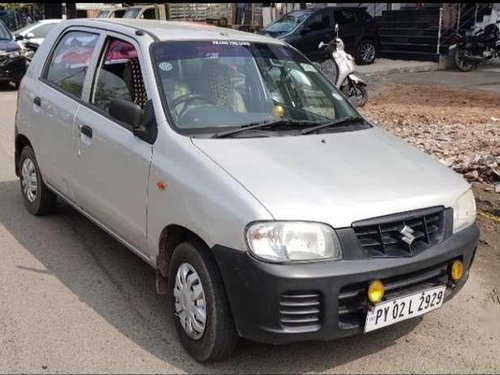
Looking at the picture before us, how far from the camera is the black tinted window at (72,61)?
15.6 ft

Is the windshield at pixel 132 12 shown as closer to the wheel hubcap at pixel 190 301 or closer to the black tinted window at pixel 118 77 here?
the black tinted window at pixel 118 77

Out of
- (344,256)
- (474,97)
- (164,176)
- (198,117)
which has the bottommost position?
(474,97)

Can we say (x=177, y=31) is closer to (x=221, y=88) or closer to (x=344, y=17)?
(x=221, y=88)

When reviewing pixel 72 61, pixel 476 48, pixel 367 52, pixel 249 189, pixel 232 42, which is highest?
pixel 232 42

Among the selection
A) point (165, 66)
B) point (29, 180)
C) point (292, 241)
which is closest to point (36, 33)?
point (29, 180)

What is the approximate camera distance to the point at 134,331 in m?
3.71

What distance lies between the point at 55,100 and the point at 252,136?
2.02 m

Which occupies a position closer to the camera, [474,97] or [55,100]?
[55,100]

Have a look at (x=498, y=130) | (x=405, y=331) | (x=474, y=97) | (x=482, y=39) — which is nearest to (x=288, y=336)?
(x=405, y=331)

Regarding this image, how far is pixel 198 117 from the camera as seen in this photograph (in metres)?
3.81

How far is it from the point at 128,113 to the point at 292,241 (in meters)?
1.37

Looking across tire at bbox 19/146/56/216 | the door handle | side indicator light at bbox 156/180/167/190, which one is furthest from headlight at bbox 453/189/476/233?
tire at bbox 19/146/56/216

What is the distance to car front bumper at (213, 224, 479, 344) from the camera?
9.58ft

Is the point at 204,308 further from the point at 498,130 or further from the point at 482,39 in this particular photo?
the point at 482,39
